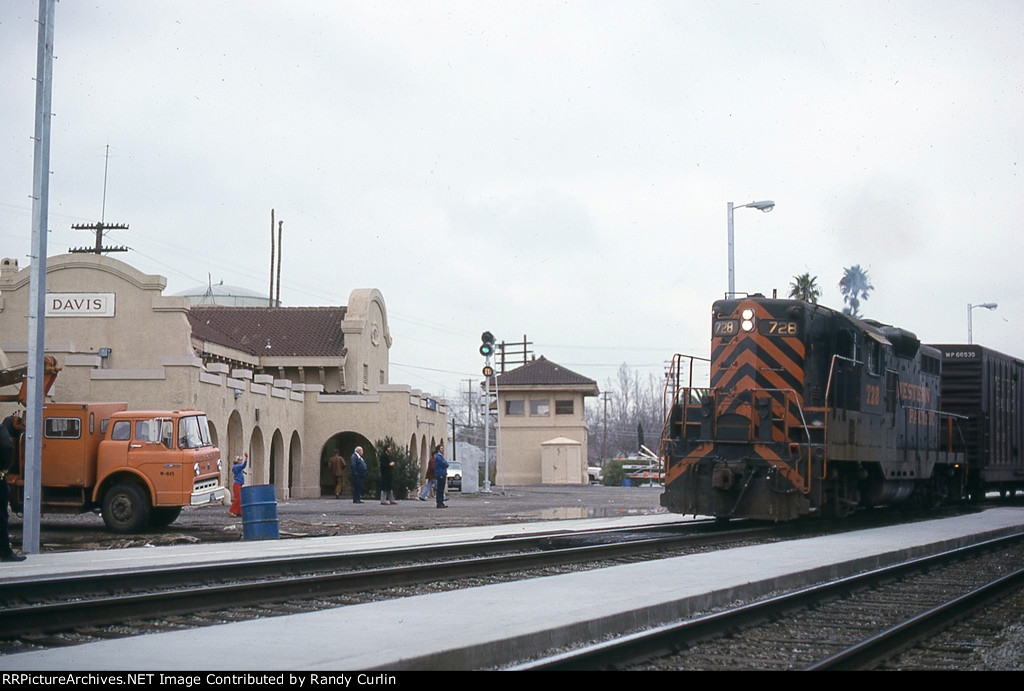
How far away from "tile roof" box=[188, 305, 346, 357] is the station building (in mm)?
89

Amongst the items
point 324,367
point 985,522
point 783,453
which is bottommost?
point 985,522

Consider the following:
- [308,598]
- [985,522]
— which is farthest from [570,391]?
[308,598]

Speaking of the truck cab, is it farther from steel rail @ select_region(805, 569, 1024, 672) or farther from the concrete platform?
steel rail @ select_region(805, 569, 1024, 672)

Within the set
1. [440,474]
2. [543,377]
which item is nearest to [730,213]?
[440,474]

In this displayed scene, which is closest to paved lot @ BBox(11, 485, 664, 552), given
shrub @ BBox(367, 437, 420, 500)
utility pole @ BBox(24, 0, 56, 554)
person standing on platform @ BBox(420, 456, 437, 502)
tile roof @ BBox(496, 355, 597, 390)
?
person standing on platform @ BBox(420, 456, 437, 502)

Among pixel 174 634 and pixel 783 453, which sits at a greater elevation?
pixel 783 453

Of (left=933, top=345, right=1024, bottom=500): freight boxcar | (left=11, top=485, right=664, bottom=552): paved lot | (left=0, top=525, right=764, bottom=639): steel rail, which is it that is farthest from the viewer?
(left=933, top=345, right=1024, bottom=500): freight boxcar

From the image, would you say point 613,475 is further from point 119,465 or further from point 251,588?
point 251,588

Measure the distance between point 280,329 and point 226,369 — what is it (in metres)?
17.3

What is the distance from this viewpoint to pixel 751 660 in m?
8.11

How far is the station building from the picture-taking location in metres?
31.6

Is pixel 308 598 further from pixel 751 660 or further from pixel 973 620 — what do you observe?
pixel 973 620
